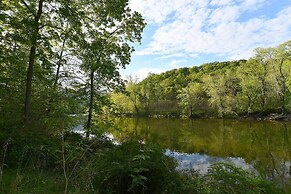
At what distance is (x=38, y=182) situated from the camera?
6172mm

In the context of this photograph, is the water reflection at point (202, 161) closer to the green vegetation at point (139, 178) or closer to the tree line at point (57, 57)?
the tree line at point (57, 57)

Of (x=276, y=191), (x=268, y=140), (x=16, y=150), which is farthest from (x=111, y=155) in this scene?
(x=268, y=140)

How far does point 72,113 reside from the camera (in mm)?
11500

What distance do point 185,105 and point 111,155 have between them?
64222 millimetres

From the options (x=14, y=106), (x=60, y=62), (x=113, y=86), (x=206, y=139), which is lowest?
(x=206, y=139)

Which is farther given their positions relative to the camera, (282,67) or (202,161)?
(282,67)

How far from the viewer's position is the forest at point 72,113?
17.1ft

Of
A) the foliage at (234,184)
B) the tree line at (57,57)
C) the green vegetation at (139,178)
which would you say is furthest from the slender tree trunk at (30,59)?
the foliage at (234,184)

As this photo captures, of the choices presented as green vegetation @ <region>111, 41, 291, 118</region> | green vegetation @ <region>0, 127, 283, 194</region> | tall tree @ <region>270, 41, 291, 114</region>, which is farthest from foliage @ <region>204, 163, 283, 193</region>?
tall tree @ <region>270, 41, 291, 114</region>

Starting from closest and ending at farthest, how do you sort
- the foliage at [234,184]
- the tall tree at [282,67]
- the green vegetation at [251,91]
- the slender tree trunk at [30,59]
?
the foliage at [234,184], the slender tree trunk at [30,59], the tall tree at [282,67], the green vegetation at [251,91]

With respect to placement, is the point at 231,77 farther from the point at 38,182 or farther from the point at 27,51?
the point at 38,182

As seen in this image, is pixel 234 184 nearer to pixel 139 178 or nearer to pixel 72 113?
pixel 139 178

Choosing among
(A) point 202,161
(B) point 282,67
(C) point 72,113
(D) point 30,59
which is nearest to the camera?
(D) point 30,59

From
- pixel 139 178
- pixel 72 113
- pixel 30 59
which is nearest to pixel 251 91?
pixel 72 113
